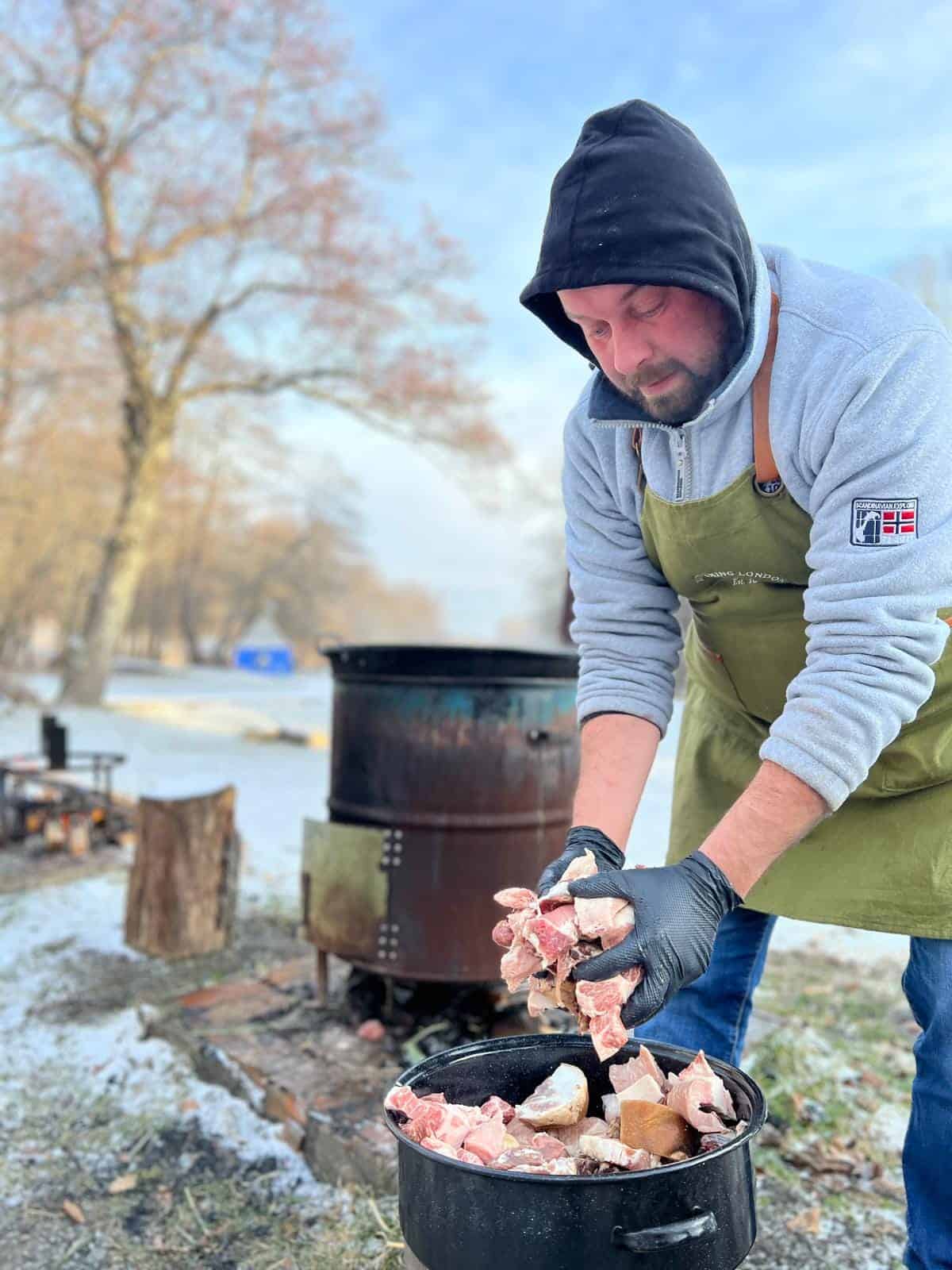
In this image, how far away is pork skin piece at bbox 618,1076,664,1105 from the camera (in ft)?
5.45

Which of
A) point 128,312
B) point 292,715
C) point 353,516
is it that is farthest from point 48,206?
point 353,516

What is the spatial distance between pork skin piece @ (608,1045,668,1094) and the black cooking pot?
7.2 inches

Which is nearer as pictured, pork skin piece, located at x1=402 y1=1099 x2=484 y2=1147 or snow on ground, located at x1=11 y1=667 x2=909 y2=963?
pork skin piece, located at x1=402 y1=1099 x2=484 y2=1147

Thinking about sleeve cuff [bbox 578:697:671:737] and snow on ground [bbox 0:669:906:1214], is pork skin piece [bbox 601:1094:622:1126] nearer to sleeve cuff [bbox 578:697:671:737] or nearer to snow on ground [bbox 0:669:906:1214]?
sleeve cuff [bbox 578:697:671:737]

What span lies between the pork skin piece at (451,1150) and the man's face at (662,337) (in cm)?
129

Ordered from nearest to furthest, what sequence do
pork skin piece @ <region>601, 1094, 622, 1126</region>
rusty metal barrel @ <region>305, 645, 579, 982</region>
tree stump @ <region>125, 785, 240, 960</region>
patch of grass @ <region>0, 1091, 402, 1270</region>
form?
1. pork skin piece @ <region>601, 1094, 622, 1126</region>
2. patch of grass @ <region>0, 1091, 402, 1270</region>
3. rusty metal barrel @ <region>305, 645, 579, 982</region>
4. tree stump @ <region>125, 785, 240, 960</region>

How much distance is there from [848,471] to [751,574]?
0.33 m

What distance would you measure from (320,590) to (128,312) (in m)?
32.9

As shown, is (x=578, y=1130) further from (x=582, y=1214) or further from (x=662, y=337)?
(x=662, y=337)

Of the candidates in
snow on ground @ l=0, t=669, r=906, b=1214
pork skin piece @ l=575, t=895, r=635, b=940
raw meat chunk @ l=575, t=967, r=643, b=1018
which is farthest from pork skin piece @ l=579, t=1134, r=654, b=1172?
snow on ground @ l=0, t=669, r=906, b=1214

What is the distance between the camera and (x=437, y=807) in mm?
3303

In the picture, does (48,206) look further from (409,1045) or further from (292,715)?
(409,1045)

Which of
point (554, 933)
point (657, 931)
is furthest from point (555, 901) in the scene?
point (657, 931)

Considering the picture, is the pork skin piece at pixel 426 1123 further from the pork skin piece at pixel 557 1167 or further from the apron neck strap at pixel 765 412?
the apron neck strap at pixel 765 412
